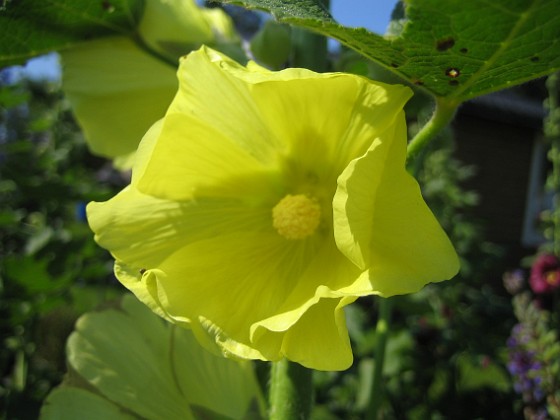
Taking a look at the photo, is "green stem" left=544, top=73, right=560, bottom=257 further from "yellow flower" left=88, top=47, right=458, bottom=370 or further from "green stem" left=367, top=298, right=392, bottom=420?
"yellow flower" left=88, top=47, right=458, bottom=370

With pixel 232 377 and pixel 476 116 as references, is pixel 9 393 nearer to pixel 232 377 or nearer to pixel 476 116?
pixel 232 377

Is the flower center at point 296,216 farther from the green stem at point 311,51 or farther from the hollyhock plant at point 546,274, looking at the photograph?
the hollyhock plant at point 546,274

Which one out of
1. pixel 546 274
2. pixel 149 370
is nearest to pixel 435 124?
pixel 149 370

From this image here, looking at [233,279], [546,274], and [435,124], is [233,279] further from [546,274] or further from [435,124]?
[546,274]

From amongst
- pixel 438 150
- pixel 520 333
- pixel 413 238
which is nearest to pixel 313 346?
pixel 413 238

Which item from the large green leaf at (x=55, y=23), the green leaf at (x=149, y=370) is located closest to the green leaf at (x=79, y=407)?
the green leaf at (x=149, y=370)

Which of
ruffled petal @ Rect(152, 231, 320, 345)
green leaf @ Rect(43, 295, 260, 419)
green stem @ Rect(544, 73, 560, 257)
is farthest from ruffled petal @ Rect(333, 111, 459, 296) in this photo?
green stem @ Rect(544, 73, 560, 257)
